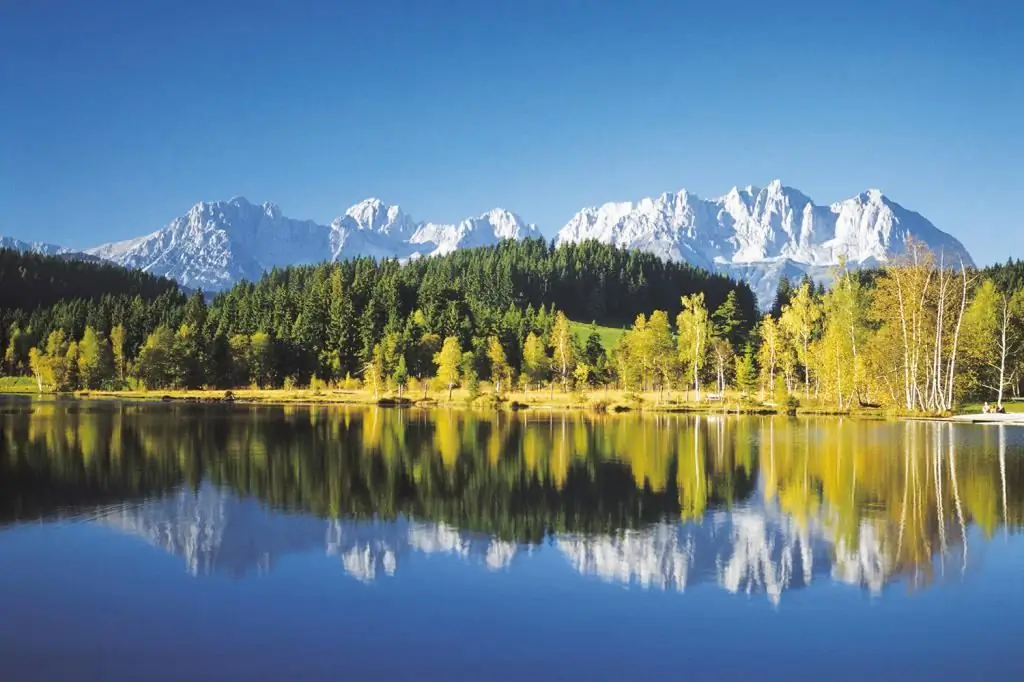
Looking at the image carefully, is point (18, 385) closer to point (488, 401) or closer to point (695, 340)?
point (488, 401)

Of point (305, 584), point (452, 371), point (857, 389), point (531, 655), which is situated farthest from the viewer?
point (452, 371)

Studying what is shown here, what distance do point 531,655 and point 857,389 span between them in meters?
80.0

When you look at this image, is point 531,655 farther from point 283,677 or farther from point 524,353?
point 524,353

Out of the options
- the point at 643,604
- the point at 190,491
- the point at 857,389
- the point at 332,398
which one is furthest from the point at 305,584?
the point at 332,398

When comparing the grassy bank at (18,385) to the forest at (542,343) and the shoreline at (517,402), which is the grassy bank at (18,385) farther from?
the shoreline at (517,402)

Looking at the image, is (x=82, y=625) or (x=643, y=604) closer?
(x=82, y=625)

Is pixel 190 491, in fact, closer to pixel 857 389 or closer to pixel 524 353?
pixel 857 389

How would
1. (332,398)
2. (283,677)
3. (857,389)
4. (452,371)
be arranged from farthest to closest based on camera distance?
1. (332,398)
2. (452,371)
3. (857,389)
4. (283,677)

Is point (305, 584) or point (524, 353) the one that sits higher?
point (524, 353)

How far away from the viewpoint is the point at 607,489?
34781 millimetres

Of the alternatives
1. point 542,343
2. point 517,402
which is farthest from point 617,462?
point 542,343

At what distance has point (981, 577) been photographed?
2144 centimetres

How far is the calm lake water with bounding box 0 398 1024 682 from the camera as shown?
51.6 feet

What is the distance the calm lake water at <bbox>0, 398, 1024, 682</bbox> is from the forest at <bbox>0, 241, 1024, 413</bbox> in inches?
1617
